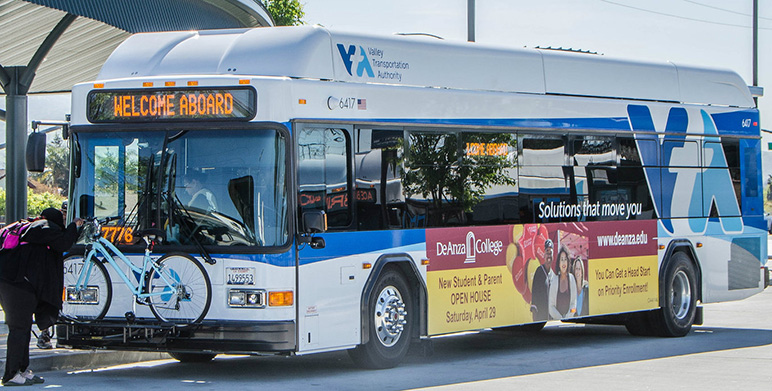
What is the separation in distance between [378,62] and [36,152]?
336 cm

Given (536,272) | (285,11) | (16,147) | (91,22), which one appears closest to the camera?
(536,272)

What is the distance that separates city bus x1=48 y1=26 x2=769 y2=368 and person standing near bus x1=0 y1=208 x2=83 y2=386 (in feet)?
2.25

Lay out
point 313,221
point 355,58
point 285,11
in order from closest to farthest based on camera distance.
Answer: point 313,221 < point 355,58 < point 285,11

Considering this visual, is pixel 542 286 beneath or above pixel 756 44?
beneath

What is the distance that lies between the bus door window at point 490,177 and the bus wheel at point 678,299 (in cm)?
322

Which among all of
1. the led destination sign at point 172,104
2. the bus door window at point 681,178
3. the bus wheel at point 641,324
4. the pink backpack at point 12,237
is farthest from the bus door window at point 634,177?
the pink backpack at point 12,237

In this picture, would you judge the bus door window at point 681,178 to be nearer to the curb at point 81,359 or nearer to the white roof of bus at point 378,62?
the white roof of bus at point 378,62

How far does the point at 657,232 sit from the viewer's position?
15.1 m

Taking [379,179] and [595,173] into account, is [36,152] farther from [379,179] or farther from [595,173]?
[595,173]

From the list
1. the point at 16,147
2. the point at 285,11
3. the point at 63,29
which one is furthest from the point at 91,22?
the point at 285,11

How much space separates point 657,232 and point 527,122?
2.79 m

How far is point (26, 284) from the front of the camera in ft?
33.8

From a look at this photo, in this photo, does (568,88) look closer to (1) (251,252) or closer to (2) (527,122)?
(2) (527,122)

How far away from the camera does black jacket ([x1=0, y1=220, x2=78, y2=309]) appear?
10305 millimetres
